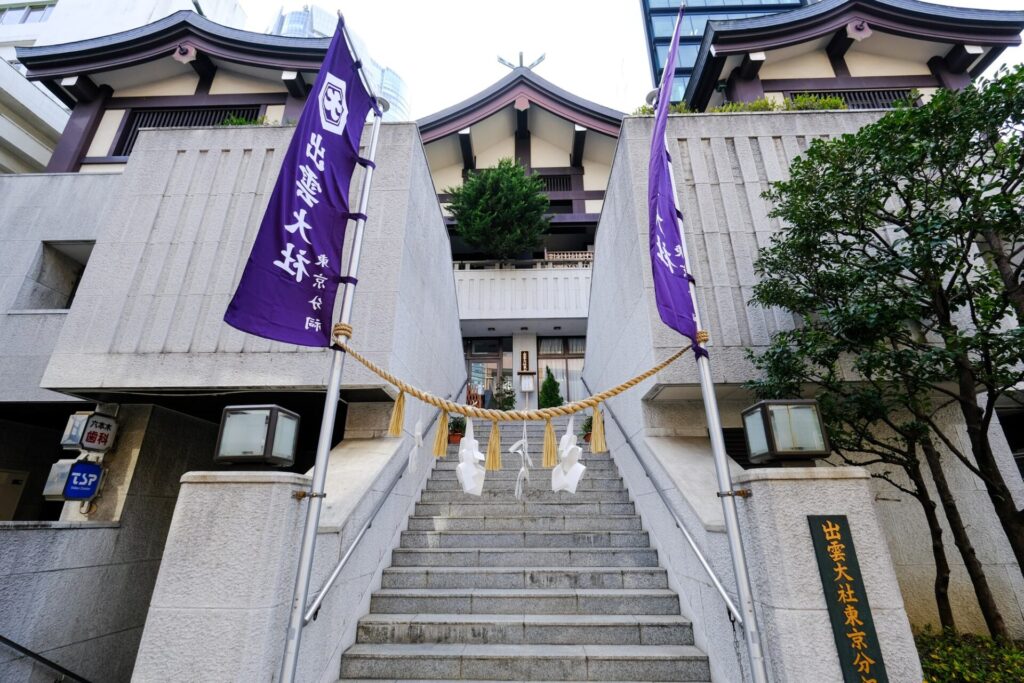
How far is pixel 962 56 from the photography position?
1059cm

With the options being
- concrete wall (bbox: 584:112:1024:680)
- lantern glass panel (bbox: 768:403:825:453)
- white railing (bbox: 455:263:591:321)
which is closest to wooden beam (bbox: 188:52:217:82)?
white railing (bbox: 455:263:591:321)

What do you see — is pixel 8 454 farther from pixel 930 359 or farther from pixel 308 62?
pixel 930 359

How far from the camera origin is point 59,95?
1073 centimetres

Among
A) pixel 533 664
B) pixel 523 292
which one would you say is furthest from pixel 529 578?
pixel 523 292

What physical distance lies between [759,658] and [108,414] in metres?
7.10

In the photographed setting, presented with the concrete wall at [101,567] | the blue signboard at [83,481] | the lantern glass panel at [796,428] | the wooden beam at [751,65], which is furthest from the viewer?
the wooden beam at [751,65]

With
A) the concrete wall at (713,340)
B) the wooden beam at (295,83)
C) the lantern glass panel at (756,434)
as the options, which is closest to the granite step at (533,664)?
the concrete wall at (713,340)

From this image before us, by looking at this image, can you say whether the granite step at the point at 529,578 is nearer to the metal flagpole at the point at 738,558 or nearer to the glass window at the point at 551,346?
the metal flagpole at the point at 738,558

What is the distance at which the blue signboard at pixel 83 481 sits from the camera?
493 centimetres

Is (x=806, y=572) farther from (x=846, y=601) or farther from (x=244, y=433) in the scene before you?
(x=244, y=433)

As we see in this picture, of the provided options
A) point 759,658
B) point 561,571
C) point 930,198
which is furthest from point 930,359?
point 561,571

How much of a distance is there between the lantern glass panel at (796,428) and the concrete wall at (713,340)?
94 centimetres

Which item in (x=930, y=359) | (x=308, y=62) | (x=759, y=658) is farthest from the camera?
(x=308, y=62)

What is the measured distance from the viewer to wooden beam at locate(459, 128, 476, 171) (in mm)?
14477
